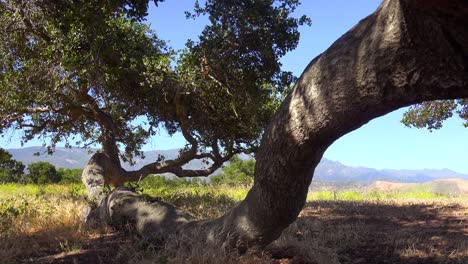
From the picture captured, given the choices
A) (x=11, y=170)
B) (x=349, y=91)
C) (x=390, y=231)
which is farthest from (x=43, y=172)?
(x=349, y=91)

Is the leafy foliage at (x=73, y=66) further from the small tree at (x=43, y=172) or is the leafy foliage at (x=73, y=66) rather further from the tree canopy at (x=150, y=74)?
the small tree at (x=43, y=172)

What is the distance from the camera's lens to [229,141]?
10.9 metres

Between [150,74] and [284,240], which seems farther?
[150,74]

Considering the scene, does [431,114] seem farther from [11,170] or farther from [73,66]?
[11,170]

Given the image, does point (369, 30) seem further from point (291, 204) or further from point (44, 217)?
point (44, 217)

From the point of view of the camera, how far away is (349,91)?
3.10m

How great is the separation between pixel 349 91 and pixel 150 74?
6.24m

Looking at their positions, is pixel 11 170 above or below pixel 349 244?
above

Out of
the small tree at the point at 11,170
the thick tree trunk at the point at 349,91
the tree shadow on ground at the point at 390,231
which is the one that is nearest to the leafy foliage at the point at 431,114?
the tree shadow on ground at the point at 390,231

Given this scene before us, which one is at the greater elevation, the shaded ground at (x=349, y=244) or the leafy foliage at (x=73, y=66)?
the leafy foliage at (x=73, y=66)

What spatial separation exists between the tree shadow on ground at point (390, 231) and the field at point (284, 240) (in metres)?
0.01

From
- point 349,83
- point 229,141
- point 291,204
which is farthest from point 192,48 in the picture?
point 349,83

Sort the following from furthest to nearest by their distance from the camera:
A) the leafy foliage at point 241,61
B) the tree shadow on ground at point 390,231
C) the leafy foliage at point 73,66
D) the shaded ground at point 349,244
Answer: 1. the leafy foliage at point 241,61
2. the leafy foliage at point 73,66
3. the tree shadow on ground at point 390,231
4. the shaded ground at point 349,244

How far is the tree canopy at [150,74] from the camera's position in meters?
7.70
